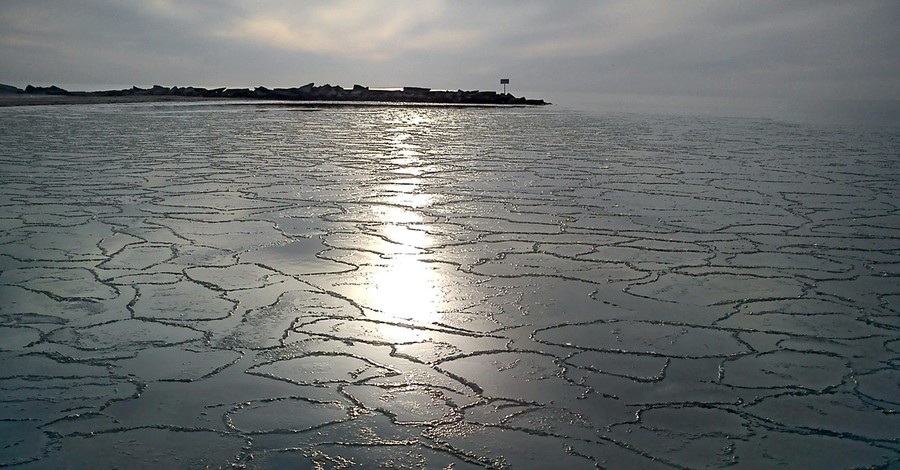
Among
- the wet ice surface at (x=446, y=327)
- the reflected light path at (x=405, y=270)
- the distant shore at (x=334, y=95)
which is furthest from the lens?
Result: the distant shore at (x=334, y=95)

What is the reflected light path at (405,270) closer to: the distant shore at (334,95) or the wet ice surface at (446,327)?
the wet ice surface at (446,327)

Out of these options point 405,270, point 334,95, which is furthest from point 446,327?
point 334,95

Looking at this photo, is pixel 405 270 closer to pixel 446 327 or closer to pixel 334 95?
pixel 446 327

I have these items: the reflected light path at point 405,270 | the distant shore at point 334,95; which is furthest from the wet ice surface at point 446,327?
the distant shore at point 334,95

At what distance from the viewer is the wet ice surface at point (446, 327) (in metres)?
2.17

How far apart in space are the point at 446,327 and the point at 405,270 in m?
0.91

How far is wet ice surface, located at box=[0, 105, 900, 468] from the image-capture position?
7.11ft

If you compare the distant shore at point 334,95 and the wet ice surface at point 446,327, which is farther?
the distant shore at point 334,95

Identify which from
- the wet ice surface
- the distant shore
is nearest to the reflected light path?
the wet ice surface

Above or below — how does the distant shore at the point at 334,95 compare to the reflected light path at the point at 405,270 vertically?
above

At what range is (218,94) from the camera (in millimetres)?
43188

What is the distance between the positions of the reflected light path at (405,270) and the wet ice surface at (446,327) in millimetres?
20

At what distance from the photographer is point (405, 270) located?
13.0 feet

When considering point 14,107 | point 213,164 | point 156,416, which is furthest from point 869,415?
point 14,107
